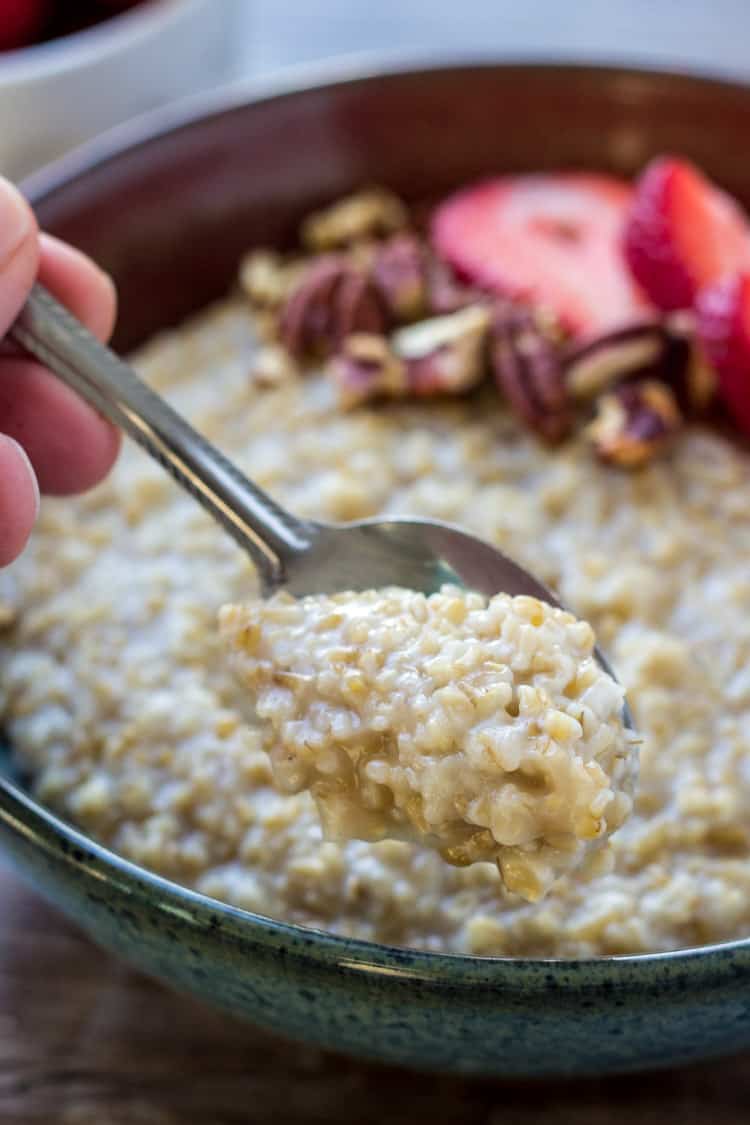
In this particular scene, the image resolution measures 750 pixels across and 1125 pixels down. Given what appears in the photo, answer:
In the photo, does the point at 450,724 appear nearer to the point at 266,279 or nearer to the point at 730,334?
the point at 730,334

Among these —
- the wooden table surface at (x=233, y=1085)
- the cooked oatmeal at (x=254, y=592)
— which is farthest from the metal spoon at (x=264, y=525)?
the wooden table surface at (x=233, y=1085)

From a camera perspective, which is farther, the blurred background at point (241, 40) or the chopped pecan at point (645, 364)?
the blurred background at point (241, 40)

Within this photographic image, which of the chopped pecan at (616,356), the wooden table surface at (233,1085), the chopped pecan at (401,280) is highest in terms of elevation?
the chopped pecan at (401,280)

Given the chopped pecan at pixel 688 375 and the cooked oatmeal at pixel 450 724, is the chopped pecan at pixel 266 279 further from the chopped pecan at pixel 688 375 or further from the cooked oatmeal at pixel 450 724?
the cooked oatmeal at pixel 450 724

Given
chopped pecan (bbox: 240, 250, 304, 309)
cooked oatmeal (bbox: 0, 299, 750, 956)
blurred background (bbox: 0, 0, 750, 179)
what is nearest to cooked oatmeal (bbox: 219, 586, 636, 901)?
cooked oatmeal (bbox: 0, 299, 750, 956)

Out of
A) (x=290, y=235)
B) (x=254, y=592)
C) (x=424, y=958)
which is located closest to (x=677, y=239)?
(x=290, y=235)

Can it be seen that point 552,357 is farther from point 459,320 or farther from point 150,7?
point 150,7
